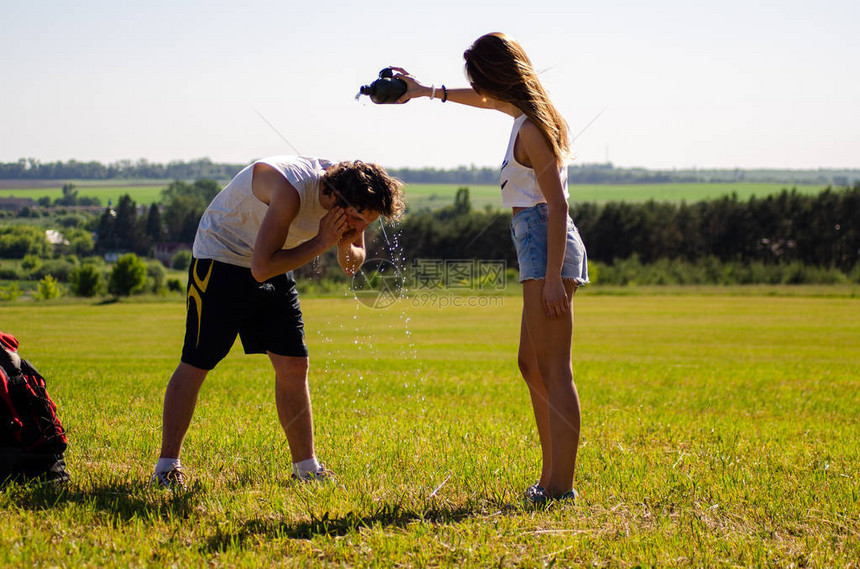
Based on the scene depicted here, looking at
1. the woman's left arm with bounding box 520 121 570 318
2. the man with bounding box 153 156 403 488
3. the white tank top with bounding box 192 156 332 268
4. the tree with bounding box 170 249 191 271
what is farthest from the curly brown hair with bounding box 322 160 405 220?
the tree with bounding box 170 249 191 271

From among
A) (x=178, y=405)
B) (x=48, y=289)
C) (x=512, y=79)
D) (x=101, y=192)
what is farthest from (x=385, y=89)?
(x=101, y=192)

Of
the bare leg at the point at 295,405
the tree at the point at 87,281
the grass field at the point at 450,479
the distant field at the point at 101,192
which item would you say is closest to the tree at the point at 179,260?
the distant field at the point at 101,192

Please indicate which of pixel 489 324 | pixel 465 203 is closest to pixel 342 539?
pixel 489 324

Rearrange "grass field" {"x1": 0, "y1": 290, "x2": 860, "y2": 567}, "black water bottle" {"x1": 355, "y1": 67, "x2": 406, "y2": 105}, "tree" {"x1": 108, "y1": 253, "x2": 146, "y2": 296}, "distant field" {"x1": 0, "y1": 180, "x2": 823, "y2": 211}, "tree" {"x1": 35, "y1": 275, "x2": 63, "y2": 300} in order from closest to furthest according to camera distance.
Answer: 1. "grass field" {"x1": 0, "y1": 290, "x2": 860, "y2": 567}
2. "black water bottle" {"x1": 355, "y1": 67, "x2": 406, "y2": 105}
3. "distant field" {"x1": 0, "y1": 180, "x2": 823, "y2": 211}
4. "tree" {"x1": 35, "y1": 275, "x2": 63, "y2": 300}
5. "tree" {"x1": 108, "y1": 253, "x2": 146, "y2": 296}

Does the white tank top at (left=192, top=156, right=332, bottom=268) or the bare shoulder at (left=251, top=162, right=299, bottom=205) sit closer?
the bare shoulder at (left=251, top=162, right=299, bottom=205)

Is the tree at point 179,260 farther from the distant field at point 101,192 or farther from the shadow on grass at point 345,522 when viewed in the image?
the shadow on grass at point 345,522

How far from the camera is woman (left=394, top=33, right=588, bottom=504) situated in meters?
3.47

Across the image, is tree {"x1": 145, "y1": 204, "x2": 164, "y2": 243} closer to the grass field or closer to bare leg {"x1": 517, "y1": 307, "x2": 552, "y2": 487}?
the grass field

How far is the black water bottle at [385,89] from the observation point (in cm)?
430

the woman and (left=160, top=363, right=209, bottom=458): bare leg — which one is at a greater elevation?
the woman

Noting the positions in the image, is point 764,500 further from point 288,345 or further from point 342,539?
point 288,345

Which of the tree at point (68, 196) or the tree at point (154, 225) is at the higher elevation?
the tree at point (68, 196)

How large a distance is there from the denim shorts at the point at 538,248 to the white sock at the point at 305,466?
158cm

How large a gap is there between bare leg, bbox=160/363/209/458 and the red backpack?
0.54 m
